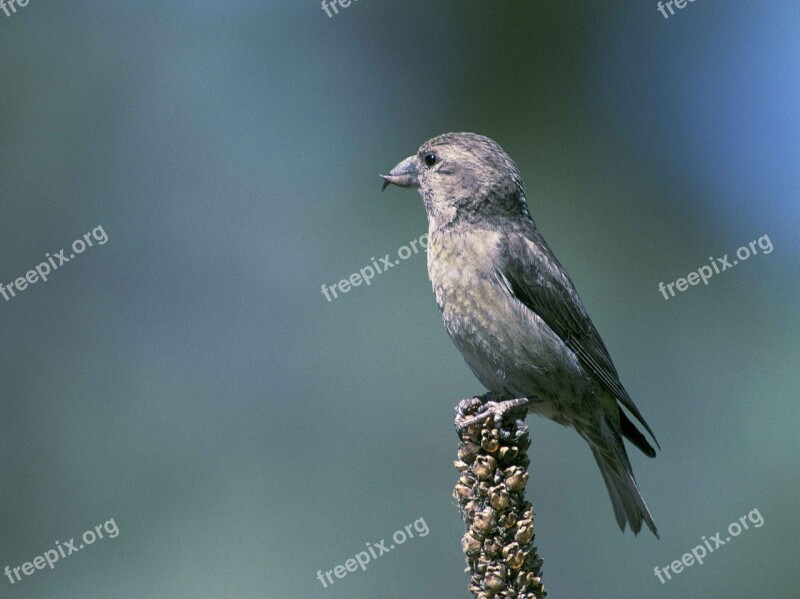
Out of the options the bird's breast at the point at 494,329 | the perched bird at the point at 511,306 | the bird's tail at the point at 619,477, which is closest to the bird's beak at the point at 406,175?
the perched bird at the point at 511,306

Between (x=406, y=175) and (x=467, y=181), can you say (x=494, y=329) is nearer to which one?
(x=467, y=181)

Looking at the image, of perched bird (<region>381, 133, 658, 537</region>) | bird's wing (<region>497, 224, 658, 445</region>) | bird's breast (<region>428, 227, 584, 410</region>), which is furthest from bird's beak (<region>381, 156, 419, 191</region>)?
bird's wing (<region>497, 224, 658, 445</region>)

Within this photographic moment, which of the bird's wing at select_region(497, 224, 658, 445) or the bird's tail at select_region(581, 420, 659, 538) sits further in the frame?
the bird's tail at select_region(581, 420, 659, 538)

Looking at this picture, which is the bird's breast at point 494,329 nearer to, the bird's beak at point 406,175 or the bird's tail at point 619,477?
the bird's tail at point 619,477

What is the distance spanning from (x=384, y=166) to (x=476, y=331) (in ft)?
11.2

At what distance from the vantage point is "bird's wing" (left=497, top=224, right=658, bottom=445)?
188 inches

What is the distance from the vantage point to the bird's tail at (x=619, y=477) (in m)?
4.89

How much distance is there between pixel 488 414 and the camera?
3395mm

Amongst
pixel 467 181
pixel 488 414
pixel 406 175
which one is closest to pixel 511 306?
pixel 467 181

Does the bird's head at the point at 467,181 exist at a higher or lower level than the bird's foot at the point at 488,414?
higher

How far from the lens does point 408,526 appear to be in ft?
20.5

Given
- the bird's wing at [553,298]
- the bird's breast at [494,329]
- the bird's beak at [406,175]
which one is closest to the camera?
the bird's breast at [494,329]

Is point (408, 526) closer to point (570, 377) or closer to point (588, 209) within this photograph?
point (570, 377)

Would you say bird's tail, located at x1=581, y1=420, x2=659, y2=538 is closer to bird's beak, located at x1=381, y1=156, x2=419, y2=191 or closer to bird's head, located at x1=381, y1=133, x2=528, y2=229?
bird's head, located at x1=381, y1=133, x2=528, y2=229
